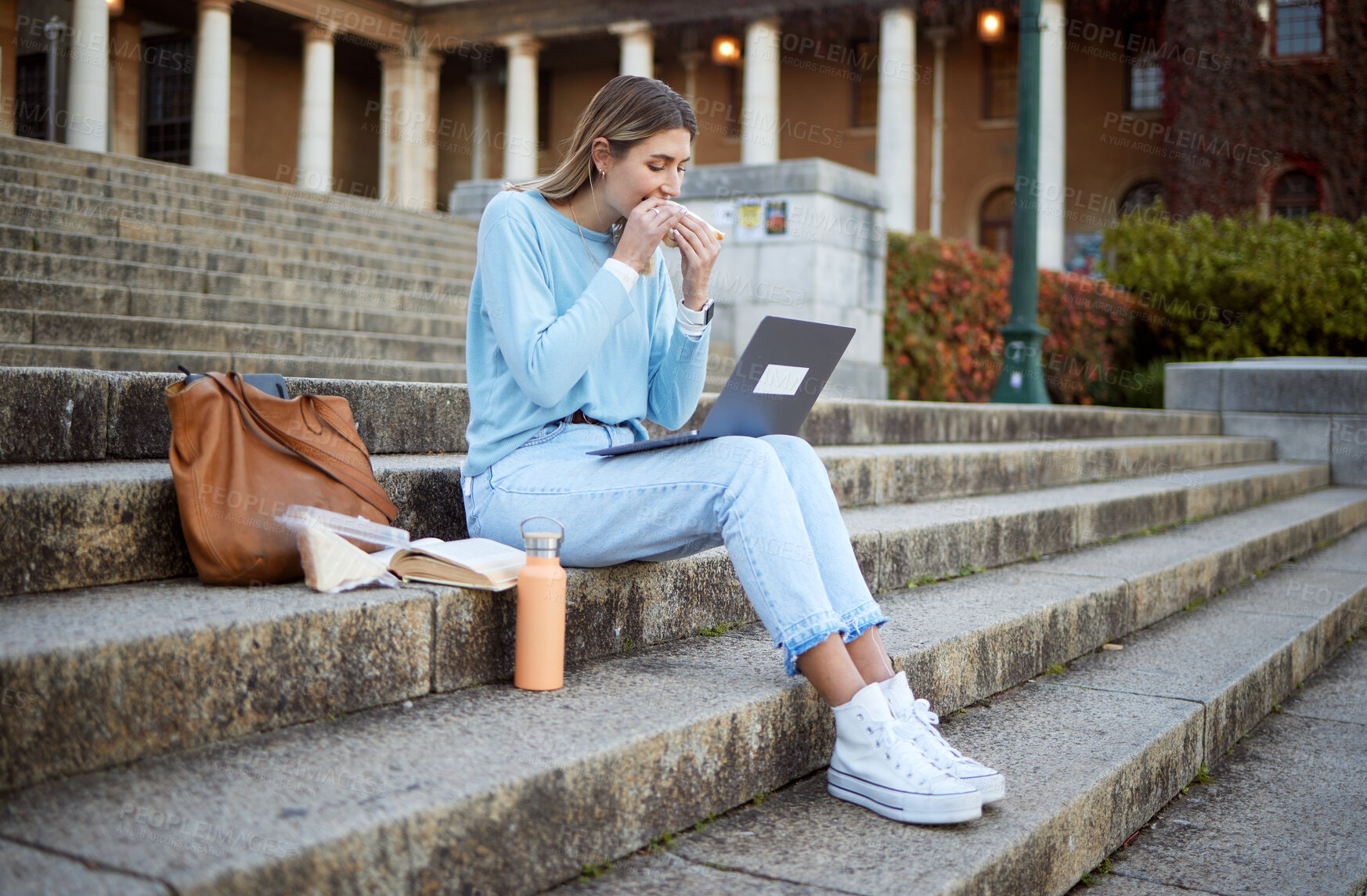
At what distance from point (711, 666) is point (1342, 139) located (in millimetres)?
20682

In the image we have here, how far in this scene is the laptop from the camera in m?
2.47

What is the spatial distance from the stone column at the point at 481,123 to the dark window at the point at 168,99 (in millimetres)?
6287

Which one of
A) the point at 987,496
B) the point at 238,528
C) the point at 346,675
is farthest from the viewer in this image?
the point at 987,496

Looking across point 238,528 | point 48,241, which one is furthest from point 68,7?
point 238,528

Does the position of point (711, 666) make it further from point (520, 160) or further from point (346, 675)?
point (520, 160)

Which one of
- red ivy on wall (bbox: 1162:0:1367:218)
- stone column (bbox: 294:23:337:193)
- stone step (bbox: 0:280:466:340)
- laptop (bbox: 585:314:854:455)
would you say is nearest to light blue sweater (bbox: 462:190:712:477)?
laptop (bbox: 585:314:854:455)

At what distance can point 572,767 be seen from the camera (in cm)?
191

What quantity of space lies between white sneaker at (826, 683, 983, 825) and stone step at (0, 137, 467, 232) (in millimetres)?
7522

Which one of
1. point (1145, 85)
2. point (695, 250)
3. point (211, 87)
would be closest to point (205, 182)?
point (695, 250)

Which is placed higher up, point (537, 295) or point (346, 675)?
point (537, 295)

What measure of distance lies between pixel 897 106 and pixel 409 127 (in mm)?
10147

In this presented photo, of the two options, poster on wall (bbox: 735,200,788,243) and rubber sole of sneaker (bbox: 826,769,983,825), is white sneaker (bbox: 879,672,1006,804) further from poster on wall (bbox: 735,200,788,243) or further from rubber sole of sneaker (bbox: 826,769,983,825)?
poster on wall (bbox: 735,200,788,243)

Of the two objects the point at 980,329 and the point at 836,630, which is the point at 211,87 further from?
the point at 836,630

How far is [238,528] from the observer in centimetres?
223
